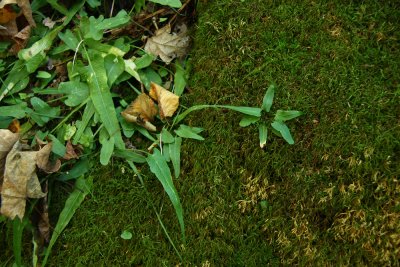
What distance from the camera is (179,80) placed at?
6.49 ft

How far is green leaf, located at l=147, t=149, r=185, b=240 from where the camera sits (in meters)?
1.69

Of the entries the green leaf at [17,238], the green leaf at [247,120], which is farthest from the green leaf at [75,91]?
the green leaf at [247,120]

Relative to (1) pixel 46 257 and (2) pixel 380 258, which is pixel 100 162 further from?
(2) pixel 380 258

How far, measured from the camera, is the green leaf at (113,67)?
1949mm

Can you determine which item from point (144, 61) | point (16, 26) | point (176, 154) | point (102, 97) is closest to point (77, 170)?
point (102, 97)

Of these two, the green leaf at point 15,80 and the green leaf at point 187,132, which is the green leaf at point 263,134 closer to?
the green leaf at point 187,132

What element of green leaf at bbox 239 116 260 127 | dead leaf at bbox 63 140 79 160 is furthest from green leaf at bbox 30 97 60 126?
green leaf at bbox 239 116 260 127

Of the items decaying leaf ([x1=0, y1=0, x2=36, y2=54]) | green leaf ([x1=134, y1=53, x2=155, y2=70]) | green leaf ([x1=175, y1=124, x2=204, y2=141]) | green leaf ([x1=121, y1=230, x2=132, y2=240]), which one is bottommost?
green leaf ([x1=121, y1=230, x2=132, y2=240])

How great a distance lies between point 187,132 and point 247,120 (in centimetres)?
25

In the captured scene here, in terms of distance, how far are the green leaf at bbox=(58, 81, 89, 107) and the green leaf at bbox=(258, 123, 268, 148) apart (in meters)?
0.74

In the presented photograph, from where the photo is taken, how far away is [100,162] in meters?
1.88

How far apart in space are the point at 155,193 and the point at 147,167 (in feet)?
0.36

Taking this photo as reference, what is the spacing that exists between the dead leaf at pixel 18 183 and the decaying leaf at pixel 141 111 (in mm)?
381

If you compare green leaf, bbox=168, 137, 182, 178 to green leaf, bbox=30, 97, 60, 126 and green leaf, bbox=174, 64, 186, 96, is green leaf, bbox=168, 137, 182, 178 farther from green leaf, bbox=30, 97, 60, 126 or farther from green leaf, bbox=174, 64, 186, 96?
green leaf, bbox=30, 97, 60, 126
